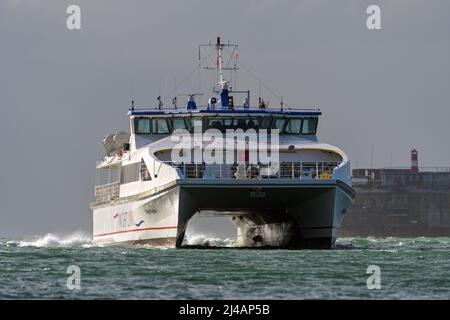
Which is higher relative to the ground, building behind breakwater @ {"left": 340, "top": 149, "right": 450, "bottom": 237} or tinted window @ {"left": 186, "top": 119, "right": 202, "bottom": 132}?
tinted window @ {"left": 186, "top": 119, "right": 202, "bottom": 132}

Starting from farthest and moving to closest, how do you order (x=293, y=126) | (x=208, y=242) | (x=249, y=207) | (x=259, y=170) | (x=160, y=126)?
(x=208, y=242) < (x=160, y=126) < (x=293, y=126) < (x=249, y=207) < (x=259, y=170)

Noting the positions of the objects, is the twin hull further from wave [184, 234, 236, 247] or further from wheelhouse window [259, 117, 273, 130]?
wave [184, 234, 236, 247]

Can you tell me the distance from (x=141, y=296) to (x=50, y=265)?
1135cm

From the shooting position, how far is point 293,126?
60656mm

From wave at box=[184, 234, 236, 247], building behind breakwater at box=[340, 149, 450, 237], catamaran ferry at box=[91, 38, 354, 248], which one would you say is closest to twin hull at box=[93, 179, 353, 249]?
catamaran ferry at box=[91, 38, 354, 248]

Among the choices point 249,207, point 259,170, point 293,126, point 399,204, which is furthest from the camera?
point 399,204

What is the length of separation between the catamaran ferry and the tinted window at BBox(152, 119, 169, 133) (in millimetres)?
39

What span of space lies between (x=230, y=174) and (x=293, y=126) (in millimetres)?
4664

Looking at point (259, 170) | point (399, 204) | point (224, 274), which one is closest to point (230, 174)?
point (259, 170)

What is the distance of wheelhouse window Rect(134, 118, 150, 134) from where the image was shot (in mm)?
61250

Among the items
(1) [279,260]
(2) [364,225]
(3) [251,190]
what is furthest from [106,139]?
(2) [364,225]

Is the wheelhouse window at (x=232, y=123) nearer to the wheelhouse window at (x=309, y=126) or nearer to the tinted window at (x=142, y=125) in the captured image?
the wheelhouse window at (x=309, y=126)

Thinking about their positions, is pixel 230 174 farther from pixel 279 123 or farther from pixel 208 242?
pixel 208 242
